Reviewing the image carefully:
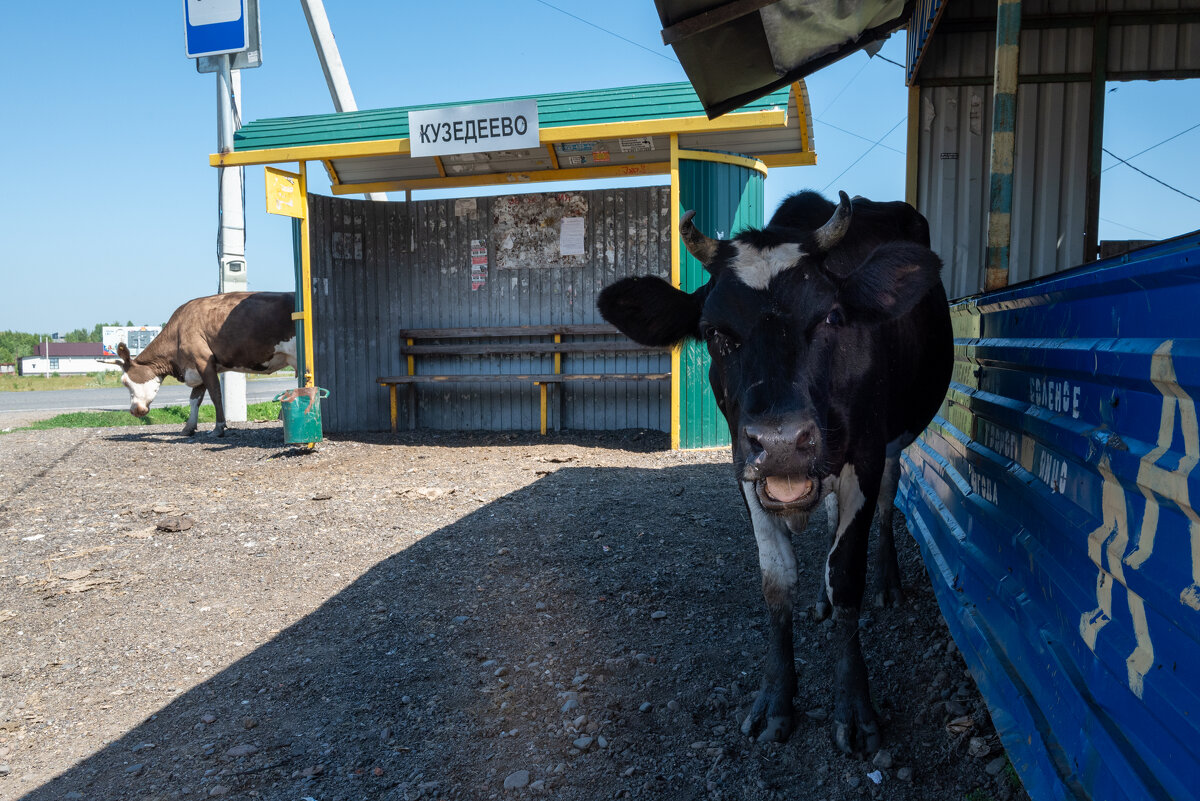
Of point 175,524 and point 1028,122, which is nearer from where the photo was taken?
point 175,524

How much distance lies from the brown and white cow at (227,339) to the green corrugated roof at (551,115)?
2780mm

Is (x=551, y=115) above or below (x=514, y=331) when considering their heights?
above

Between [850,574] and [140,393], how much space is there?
41.1ft

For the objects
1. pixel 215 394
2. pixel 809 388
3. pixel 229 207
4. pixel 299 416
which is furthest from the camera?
pixel 229 207

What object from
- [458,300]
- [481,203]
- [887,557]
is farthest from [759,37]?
[458,300]

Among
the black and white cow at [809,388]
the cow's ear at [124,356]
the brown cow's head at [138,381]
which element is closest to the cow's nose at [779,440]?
the black and white cow at [809,388]

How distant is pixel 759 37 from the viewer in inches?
185

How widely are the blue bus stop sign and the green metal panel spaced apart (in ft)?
21.3

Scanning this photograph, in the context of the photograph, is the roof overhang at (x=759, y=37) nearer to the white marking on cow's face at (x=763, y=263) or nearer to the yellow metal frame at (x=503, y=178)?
the white marking on cow's face at (x=763, y=263)

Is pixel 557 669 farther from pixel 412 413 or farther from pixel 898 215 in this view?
pixel 412 413

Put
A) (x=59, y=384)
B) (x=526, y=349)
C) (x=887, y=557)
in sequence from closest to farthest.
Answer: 1. (x=887, y=557)
2. (x=526, y=349)
3. (x=59, y=384)

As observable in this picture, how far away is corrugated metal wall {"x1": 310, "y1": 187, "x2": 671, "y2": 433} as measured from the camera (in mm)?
10578

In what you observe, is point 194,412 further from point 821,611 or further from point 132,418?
point 821,611

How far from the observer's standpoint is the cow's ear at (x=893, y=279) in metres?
2.99
